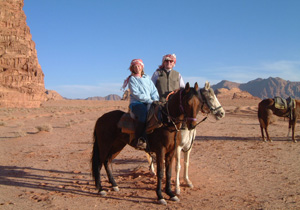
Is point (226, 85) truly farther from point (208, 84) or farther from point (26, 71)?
point (208, 84)

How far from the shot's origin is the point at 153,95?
5.23m

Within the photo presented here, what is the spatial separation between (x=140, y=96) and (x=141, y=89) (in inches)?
7.3

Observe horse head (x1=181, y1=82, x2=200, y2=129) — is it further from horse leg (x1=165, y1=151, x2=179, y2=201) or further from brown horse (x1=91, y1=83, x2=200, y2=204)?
horse leg (x1=165, y1=151, x2=179, y2=201)

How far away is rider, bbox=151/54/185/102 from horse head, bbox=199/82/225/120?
1094mm

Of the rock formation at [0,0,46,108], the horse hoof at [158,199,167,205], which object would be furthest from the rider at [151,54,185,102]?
the rock formation at [0,0,46,108]

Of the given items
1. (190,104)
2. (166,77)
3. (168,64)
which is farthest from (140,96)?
(168,64)

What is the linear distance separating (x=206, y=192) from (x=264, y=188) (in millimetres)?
1385

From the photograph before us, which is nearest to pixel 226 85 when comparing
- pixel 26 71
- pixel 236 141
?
pixel 26 71

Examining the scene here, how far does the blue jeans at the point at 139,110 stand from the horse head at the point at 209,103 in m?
1.13

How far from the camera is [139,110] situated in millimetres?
4789

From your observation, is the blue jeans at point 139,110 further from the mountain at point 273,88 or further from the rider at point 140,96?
the mountain at point 273,88

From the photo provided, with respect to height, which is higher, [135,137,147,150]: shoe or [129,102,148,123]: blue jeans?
[129,102,148,123]: blue jeans

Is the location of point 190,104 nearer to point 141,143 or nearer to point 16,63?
point 141,143

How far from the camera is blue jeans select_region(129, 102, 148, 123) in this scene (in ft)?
15.6
